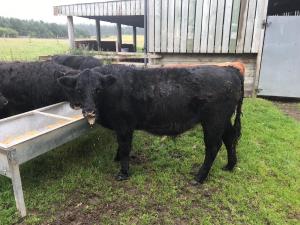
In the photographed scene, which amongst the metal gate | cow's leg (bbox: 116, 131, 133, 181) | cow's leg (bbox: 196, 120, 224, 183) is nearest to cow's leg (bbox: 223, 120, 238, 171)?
cow's leg (bbox: 196, 120, 224, 183)

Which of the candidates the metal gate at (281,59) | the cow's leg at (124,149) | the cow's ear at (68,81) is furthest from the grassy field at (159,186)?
the metal gate at (281,59)

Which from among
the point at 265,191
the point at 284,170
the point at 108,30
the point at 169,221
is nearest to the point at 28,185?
the point at 169,221

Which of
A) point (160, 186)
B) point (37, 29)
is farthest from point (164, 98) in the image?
point (37, 29)

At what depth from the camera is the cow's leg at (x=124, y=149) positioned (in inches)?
161

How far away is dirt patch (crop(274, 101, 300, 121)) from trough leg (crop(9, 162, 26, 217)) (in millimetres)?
6444

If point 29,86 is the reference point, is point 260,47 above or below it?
above

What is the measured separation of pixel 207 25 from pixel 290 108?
3.38m

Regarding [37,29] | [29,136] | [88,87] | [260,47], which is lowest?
[29,136]

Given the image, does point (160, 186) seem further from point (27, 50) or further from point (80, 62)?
point (27, 50)

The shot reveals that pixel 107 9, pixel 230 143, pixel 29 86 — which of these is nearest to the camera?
pixel 230 143

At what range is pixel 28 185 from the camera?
3.94 meters

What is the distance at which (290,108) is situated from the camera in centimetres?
805

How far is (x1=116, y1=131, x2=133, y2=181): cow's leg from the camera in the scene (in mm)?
4090

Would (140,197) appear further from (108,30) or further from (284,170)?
(108,30)
